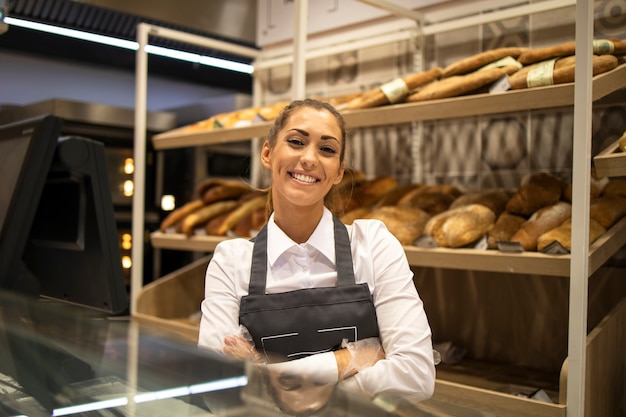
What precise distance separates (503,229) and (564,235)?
192 mm

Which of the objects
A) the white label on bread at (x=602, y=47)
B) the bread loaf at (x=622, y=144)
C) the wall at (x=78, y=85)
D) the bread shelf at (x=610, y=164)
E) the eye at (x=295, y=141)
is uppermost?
the wall at (x=78, y=85)

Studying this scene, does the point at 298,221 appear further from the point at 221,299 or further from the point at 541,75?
the point at 541,75

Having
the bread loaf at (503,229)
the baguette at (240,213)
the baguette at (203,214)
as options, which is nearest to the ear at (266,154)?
the bread loaf at (503,229)

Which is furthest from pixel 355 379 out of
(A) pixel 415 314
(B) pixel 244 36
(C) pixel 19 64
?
(C) pixel 19 64

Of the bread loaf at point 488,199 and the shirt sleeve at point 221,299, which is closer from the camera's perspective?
the shirt sleeve at point 221,299

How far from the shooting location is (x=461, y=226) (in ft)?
5.77

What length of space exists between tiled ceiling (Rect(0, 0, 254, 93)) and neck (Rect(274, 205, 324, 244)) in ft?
6.31

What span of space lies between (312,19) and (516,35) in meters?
1.04

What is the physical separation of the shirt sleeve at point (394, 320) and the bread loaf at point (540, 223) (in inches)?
22.2

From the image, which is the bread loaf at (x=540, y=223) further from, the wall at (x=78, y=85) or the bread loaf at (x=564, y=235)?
the wall at (x=78, y=85)

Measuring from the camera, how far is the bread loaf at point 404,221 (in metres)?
1.88

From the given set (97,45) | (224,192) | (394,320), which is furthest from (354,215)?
(97,45)

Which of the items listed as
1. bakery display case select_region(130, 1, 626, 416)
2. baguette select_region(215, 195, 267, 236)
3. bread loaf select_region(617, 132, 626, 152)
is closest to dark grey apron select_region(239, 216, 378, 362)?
bakery display case select_region(130, 1, 626, 416)

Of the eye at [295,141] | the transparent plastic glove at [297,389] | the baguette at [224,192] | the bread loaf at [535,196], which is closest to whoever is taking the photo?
the transparent plastic glove at [297,389]
